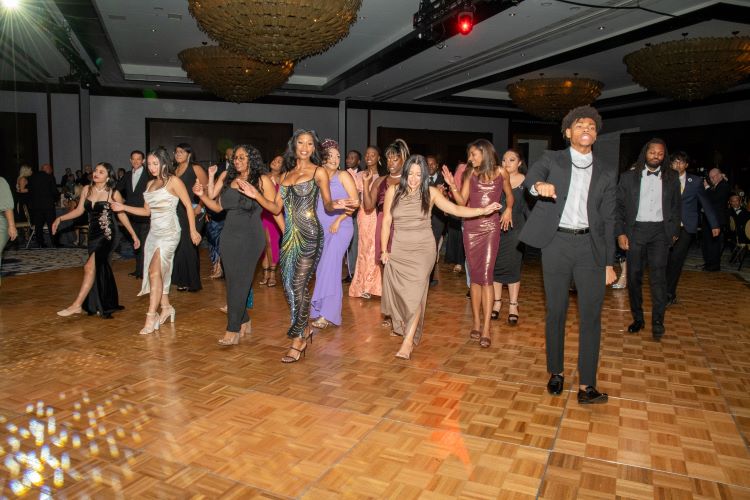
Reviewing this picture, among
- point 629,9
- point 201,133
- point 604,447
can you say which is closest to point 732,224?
point 629,9

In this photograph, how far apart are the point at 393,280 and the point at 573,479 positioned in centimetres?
207

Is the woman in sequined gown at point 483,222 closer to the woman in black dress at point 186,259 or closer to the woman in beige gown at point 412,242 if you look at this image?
the woman in beige gown at point 412,242

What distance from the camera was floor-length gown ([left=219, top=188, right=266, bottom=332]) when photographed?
435 centimetres

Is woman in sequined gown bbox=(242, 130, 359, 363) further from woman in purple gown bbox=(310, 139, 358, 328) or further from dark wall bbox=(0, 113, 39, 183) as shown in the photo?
dark wall bbox=(0, 113, 39, 183)

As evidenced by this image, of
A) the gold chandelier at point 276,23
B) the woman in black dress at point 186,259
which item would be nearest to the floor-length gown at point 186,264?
the woman in black dress at point 186,259

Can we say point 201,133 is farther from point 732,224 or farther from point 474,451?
point 474,451

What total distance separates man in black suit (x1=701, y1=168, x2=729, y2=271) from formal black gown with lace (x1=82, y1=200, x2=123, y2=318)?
7712 millimetres

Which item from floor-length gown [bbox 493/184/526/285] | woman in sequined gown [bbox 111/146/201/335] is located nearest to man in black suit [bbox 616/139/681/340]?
floor-length gown [bbox 493/184/526/285]

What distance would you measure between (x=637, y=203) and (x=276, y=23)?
3.57 metres

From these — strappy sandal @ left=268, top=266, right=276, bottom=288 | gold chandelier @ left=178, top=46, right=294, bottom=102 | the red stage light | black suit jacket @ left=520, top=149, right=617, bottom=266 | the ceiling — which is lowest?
strappy sandal @ left=268, top=266, right=276, bottom=288

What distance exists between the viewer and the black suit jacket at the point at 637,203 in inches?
189

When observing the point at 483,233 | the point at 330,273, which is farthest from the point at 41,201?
the point at 483,233

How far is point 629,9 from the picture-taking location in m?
7.23

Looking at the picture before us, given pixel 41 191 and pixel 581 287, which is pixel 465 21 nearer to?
pixel 581 287
